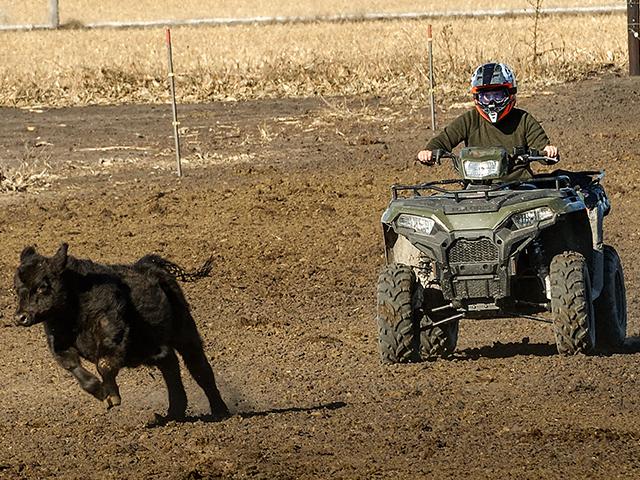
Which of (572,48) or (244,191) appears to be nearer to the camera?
(244,191)

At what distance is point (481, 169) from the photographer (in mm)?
11375

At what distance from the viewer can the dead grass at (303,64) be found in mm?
30891

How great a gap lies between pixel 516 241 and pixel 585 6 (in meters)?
46.6

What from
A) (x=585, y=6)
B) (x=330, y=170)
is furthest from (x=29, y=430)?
(x=585, y=6)

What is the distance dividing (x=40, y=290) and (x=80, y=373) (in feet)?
1.86

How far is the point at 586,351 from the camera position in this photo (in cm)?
1108

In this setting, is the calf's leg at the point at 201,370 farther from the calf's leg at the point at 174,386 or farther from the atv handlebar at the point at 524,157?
the atv handlebar at the point at 524,157

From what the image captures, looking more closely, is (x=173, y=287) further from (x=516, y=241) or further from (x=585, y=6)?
(x=585, y=6)

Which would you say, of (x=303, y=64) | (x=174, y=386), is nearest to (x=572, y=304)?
(x=174, y=386)

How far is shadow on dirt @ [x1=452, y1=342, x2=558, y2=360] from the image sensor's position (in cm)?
1206

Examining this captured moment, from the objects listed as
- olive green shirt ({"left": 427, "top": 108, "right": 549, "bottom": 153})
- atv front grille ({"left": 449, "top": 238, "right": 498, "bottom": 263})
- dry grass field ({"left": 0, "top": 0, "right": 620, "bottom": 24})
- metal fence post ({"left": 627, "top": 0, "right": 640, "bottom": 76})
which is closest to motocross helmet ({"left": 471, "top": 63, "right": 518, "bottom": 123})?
olive green shirt ({"left": 427, "top": 108, "right": 549, "bottom": 153})

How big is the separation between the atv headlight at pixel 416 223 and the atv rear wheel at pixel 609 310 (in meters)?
1.69

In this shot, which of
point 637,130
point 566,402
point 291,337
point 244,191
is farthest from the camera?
point 637,130

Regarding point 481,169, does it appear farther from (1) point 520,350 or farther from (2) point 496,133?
(1) point 520,350
